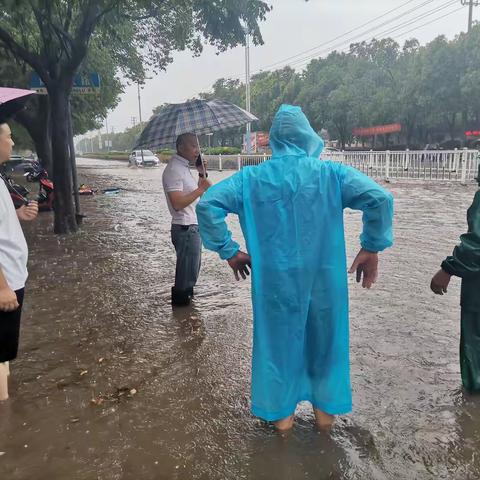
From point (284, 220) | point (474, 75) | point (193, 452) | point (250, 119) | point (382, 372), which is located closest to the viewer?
point (284, 220)

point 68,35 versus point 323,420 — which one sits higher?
point 68,35

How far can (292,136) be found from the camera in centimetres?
240

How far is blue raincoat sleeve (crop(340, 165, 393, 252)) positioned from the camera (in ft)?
7.35

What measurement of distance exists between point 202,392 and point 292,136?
179 cm

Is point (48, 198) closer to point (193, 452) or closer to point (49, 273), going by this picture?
point (49, 273)

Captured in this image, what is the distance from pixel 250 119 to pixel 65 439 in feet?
10.8

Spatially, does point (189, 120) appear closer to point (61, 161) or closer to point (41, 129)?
point (61, 161)

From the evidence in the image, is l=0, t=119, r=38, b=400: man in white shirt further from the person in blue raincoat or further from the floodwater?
the person in blue raincoat

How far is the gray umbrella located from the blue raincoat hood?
1936 mm

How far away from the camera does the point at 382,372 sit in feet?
11.1

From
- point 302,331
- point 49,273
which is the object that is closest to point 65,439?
point 302,331

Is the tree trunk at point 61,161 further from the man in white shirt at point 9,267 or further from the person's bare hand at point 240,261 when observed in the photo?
the person's bare hand at point 240,261

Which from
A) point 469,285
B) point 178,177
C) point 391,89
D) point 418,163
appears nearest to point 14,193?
point 178,177

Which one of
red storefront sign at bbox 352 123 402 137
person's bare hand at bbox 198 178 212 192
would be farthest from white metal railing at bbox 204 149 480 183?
red storefront sign at bbox 352 123 402 137
